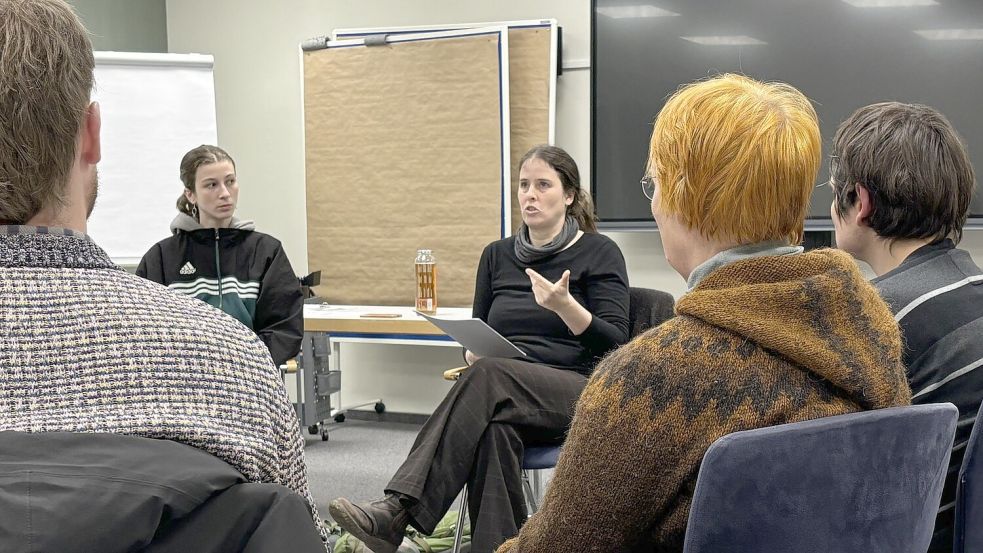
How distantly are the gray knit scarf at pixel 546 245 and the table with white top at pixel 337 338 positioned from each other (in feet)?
2.33

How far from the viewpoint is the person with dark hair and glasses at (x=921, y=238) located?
4.74 ft

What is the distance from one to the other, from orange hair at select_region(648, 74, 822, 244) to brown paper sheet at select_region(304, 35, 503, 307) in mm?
3161

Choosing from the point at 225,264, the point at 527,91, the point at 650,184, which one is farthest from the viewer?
the point at 527,91

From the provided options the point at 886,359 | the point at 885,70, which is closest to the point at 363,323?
the point at 885,70

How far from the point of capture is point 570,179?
9.71 ft

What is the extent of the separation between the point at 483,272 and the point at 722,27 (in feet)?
5.91

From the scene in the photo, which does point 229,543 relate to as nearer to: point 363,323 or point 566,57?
point 363,323

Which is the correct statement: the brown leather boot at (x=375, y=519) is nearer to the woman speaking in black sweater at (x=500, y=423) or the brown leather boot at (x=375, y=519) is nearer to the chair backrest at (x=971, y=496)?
the woman speaking in black sweater at (x=500, y=423)

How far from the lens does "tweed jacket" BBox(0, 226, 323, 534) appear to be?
74cm

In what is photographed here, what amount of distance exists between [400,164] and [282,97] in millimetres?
939

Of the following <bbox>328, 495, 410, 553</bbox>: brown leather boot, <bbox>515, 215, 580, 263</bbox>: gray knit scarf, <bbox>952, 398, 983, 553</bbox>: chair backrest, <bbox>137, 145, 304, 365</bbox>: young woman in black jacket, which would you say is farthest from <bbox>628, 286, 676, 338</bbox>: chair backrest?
<bbox>952, 398, 983, 553</bbox>: chair backrest

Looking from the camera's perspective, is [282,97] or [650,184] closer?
[650,184]

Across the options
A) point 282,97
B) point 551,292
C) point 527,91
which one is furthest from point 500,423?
point 282,97

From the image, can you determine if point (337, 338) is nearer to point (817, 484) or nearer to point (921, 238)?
point (921, 238)
